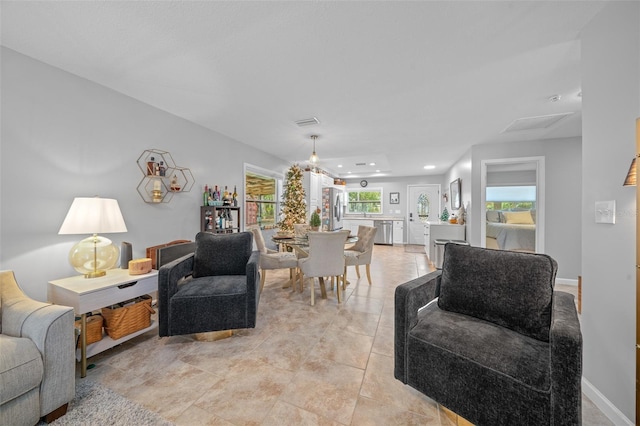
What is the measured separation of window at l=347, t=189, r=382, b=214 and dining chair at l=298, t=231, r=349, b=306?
6.06 metres

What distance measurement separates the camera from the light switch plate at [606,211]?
1.43 metres

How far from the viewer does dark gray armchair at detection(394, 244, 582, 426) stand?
1002mm

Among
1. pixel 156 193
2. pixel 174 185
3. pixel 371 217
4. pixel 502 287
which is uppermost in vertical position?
Answer: pixel 174 185

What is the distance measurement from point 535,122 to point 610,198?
2.55 meters

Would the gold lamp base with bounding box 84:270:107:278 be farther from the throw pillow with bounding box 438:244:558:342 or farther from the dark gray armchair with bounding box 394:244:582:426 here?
the throw pillow with bounding box 438:244:558:342

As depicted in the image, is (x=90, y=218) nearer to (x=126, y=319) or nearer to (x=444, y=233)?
(x=126, y=319)

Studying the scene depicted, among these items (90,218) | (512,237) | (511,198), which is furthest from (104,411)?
(511,198)

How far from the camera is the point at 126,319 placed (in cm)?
202

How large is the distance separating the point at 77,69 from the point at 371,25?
8.53 feet

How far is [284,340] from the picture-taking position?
2.20 m

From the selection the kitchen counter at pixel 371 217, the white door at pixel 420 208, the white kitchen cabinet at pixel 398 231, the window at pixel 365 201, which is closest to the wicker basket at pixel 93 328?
the kitchen counter at pixel 371 217

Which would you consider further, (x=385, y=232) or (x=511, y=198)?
(x=385, y=232)

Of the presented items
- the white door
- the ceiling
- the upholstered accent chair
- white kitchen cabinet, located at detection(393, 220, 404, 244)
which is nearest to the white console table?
the ceiling

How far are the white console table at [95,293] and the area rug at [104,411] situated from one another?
279mm
